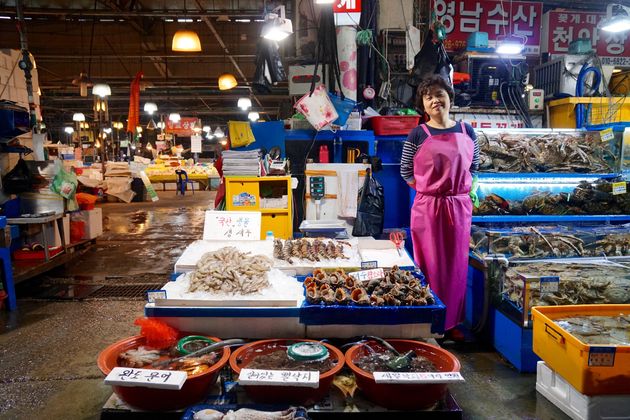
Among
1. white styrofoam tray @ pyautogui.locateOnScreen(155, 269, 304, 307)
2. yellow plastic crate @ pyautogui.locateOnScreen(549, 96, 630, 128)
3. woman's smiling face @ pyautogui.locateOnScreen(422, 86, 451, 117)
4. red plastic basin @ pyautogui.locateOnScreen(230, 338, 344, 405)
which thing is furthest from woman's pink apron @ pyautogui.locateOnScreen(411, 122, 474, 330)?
yellow plastic crate @ pyautogui.locateOnScreen(549, 96, 630, 128)

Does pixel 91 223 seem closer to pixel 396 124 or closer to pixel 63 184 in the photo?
pixel 63 184

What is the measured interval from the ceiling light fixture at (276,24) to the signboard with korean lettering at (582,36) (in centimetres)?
504

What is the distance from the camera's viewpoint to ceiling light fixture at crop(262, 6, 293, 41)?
6.08m

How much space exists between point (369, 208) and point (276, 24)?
2828 millimetres

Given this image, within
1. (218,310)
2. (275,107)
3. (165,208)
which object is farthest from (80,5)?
(275,107)

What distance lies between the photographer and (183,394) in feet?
7.49

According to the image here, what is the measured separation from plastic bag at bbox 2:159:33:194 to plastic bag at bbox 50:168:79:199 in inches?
13.7

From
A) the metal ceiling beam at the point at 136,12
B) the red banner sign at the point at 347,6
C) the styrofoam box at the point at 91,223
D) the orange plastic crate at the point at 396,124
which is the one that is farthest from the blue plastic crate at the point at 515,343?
the metal ceiling beam at the point at 136,12

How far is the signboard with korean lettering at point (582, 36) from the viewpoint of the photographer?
806 centimetres


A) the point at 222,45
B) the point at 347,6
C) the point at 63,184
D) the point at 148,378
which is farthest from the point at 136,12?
the point at 148,378

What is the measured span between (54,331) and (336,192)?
12.2ft

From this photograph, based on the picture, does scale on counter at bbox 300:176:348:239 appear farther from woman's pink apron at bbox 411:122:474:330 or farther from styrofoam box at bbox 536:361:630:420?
styrofoam box at bbox 536:361:630:420

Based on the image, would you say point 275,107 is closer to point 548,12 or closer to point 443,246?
point 548,12

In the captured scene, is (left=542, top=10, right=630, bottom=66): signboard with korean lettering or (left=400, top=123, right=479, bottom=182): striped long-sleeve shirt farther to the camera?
(left=542, top=10, right=630, bottom=66): signboard with korean lettering
